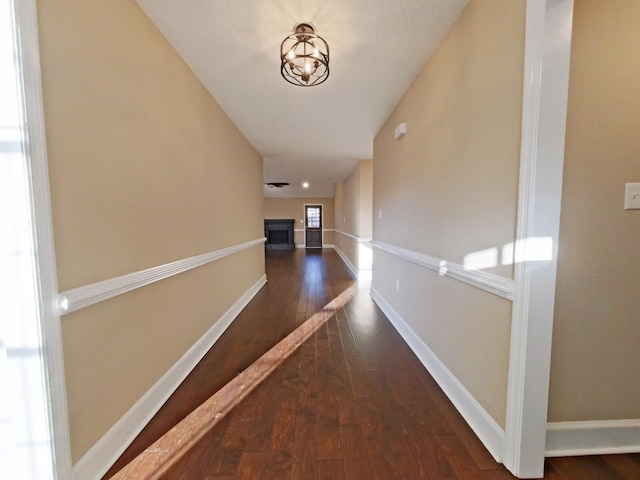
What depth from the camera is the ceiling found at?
58.5 inches

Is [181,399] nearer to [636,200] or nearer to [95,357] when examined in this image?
[95,357]

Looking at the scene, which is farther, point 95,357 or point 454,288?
point 454,288

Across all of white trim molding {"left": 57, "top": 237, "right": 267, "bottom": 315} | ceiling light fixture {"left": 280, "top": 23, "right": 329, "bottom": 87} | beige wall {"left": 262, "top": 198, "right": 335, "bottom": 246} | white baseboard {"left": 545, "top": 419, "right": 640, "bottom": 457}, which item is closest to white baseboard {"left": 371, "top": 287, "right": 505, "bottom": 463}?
white baseboard {"left": 545, "top": 419, "right": 640, "bottom": 457}

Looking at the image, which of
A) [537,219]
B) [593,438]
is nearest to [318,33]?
[537,219]

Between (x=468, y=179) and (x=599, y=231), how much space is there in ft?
1.93

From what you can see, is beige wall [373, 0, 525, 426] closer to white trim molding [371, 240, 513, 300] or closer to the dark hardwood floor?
white trim molding [371, 240, 513, 300]

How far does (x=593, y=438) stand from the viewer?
1.25 meters

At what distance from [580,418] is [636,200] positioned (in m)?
1.01

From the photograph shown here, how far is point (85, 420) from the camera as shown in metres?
1.09

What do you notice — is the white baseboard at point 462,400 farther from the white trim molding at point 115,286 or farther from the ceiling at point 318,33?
the ceiling at point 318,33

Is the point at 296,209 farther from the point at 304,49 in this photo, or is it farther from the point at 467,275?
the point at 467,275

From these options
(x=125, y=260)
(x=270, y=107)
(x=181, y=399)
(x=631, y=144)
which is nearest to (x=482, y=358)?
(x=631, y=144)

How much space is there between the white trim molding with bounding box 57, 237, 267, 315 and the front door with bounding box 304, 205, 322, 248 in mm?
9061

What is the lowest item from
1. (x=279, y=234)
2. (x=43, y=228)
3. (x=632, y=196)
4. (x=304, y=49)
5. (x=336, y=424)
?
(x=336, y=424)
